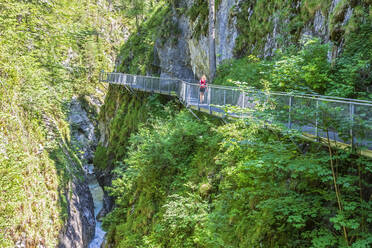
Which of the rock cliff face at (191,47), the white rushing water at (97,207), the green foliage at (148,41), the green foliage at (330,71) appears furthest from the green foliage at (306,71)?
the green foliage at (148,41)

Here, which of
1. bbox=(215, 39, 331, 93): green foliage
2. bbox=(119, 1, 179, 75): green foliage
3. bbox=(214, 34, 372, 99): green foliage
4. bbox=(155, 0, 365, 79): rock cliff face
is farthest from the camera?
bbox=(119, 1, 179, 75): green foliage

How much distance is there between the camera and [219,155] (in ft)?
30.6

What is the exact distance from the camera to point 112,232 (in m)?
13.7

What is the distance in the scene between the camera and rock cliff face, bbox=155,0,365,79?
389 inches

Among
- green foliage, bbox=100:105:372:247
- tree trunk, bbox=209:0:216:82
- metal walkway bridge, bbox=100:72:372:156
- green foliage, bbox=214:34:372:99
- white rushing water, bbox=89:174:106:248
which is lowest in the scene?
white rushing water, bbox=89:174:106:248

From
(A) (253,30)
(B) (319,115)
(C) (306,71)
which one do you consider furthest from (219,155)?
(A) (253,30)

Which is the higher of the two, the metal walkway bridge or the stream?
the metal walkway bridge

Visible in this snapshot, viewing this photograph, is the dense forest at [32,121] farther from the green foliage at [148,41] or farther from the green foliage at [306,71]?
the green foliage at [148,41]

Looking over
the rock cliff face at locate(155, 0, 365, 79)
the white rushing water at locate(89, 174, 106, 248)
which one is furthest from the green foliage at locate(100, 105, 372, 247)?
the rock cliff face at locate(155, 0, 365, 79)

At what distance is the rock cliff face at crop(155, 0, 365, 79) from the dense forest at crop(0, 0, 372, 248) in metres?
0.07

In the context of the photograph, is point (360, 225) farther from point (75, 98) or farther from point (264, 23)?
point (75, 98)

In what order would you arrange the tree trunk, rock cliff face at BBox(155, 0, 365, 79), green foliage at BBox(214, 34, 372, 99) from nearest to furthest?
green foliage at BBox(214, 34, 372, 99) < rock cliff face at BBox(155, 0, 365, 79) < the tree trunk

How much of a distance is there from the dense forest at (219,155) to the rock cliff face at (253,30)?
0.07m

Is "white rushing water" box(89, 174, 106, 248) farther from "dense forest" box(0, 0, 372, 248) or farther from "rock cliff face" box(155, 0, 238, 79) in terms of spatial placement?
"rock cliff face" box(155, 0, 238, 79)
